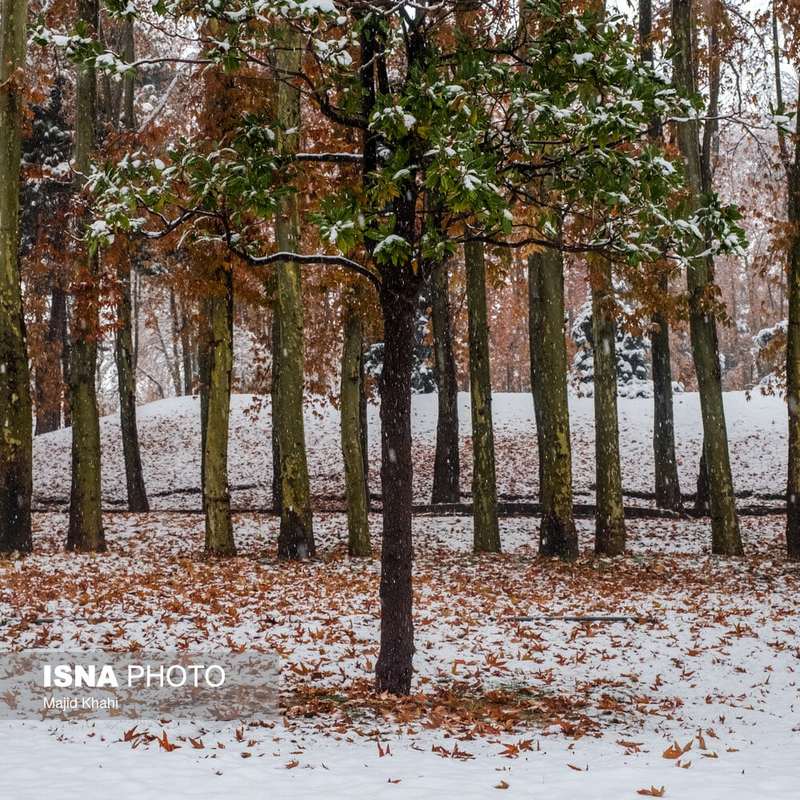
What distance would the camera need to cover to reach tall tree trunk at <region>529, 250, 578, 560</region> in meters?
12.9

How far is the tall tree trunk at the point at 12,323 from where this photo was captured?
37.1ft

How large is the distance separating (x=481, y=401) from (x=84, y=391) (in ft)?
20.6

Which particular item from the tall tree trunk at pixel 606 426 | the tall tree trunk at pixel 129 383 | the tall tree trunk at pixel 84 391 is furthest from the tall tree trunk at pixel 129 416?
the tall tree trunk at pixel 606 426

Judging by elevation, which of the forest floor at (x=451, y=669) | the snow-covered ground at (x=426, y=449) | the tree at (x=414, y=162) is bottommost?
the forest floor at (x=451, y=669)

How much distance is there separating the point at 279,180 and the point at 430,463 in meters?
17.0

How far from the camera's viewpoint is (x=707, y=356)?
13641mm

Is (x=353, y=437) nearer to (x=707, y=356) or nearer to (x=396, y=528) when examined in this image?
(x=707, y=356)

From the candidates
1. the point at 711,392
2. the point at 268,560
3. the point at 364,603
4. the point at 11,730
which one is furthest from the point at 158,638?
the point at 711,392

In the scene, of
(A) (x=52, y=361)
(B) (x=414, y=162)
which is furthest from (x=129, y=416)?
(B) (x=414, y=162)

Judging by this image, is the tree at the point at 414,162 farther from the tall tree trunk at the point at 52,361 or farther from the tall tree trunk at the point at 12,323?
the tall tree trunk at the point at 52,361

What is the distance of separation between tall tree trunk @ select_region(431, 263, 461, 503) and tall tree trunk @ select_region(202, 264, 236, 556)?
23.1ft

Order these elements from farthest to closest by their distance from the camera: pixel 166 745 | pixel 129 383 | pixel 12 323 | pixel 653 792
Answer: pixel 129 383 → pixel 12 323 → pixel 166 745 → pixel 653 792

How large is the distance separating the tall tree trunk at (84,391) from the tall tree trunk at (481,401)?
5.96m

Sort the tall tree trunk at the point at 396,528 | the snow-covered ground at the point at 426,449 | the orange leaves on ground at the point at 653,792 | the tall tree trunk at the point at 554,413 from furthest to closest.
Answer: the snow-covered ground at the point at 426,449 → the tall tree trunk at the point at 554,413 → the tall tree trunk at the point at 396,528 → the orange leaves on ground at the point at 653,792
